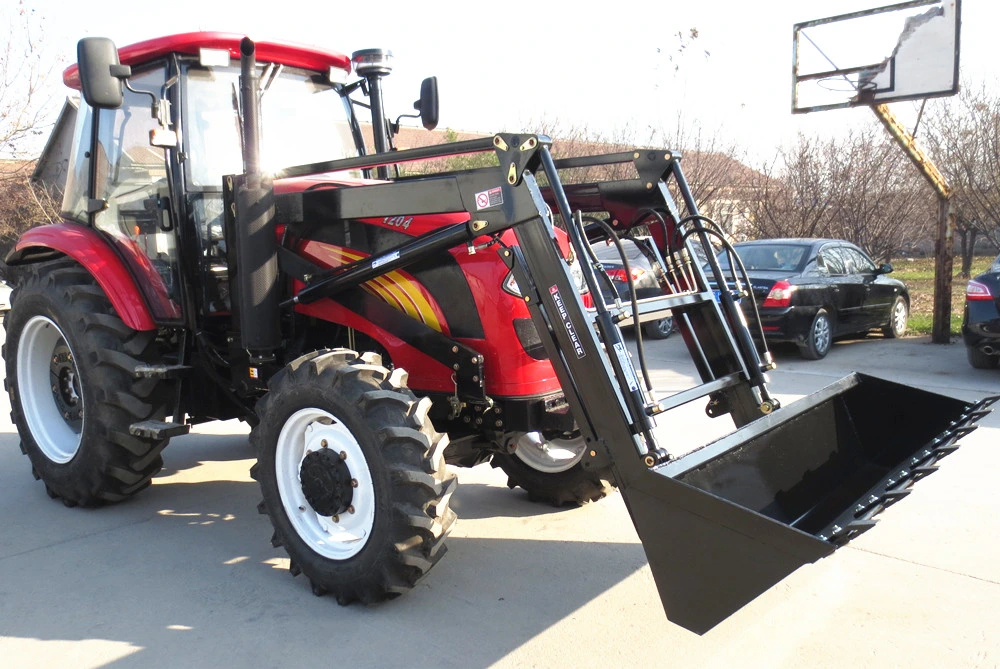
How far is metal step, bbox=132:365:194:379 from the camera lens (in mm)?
4484

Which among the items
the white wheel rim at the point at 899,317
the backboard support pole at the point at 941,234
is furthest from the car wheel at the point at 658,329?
the backboard support pole at the point at 941,234

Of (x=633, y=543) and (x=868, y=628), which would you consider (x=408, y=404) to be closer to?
(x=633, y=543)

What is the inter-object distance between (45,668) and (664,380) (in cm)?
695

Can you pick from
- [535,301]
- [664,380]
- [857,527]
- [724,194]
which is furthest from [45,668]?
[724,194]

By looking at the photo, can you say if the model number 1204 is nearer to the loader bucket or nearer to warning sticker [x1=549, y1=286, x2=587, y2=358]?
warning sticker [x1=549, y1=286, x2=587, y2=358]

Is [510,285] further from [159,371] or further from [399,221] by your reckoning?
[159,371]

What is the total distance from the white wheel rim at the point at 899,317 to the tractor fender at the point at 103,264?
34.6 feet

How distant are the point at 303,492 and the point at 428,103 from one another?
256 centimetres

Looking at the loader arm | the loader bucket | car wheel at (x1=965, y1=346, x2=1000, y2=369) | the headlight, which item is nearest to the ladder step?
the loader arm

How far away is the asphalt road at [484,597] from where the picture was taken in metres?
3.27

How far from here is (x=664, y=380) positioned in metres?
9.14

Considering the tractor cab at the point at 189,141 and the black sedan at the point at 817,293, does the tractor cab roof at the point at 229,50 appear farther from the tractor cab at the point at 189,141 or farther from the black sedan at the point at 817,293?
the black sedan at the point at 817,293

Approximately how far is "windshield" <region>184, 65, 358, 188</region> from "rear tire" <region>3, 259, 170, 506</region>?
1.02m

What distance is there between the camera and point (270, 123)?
4695mm
